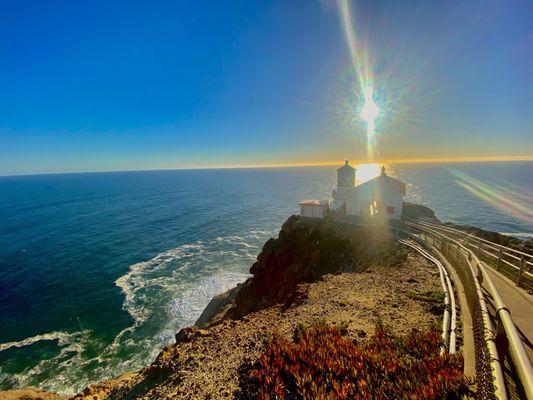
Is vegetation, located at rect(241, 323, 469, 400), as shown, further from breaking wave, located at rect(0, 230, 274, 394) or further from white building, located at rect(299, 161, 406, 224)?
white building, located at rect(299, 161, 406, 224)

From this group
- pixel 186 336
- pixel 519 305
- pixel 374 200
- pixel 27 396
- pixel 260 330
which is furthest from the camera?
pixel 374 200

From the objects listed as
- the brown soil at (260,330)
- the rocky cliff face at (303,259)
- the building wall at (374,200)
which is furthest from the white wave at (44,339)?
the building wall at (374,200)

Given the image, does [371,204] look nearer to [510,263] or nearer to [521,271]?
[510,263]

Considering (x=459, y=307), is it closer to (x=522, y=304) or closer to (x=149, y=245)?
(x=522, y=304)

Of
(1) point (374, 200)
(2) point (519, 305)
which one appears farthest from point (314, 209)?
(2) point (519, 305)

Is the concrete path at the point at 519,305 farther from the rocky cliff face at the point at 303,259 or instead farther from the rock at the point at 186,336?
the rock at the point at 186,336
